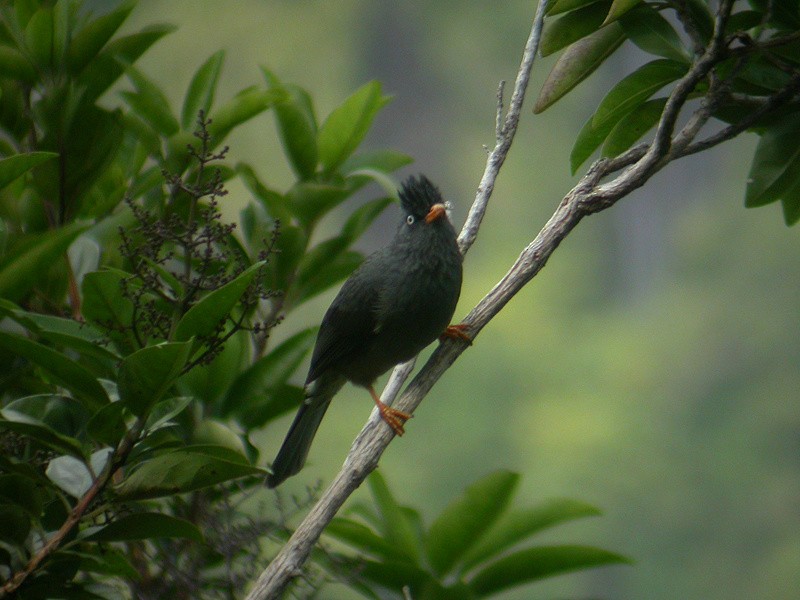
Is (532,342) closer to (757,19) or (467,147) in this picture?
(467,147)

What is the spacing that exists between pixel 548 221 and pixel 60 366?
2.23ft

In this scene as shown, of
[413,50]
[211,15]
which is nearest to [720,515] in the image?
[413,50]

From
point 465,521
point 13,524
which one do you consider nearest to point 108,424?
point 13,524

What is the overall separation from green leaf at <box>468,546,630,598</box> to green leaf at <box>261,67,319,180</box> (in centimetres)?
84

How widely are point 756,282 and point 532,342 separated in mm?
1204

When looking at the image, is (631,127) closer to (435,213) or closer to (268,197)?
(435,213)

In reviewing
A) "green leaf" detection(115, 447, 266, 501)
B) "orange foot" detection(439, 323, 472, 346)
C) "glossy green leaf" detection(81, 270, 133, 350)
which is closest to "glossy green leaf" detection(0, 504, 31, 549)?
"green leaf" detection(115, 447, 266, 501)

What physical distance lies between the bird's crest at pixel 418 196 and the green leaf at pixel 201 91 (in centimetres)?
43

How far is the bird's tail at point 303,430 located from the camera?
165cm

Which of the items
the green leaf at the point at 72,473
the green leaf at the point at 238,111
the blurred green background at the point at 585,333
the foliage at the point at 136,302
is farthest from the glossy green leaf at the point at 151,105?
the blurred green background at the point at 585,333

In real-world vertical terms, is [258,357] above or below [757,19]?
below

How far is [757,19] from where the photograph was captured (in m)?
1.10

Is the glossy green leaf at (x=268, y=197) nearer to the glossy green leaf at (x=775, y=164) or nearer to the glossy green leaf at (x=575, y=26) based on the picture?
the glossy green leaf at (x=575, y=26)

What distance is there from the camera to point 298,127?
5.57 feet
